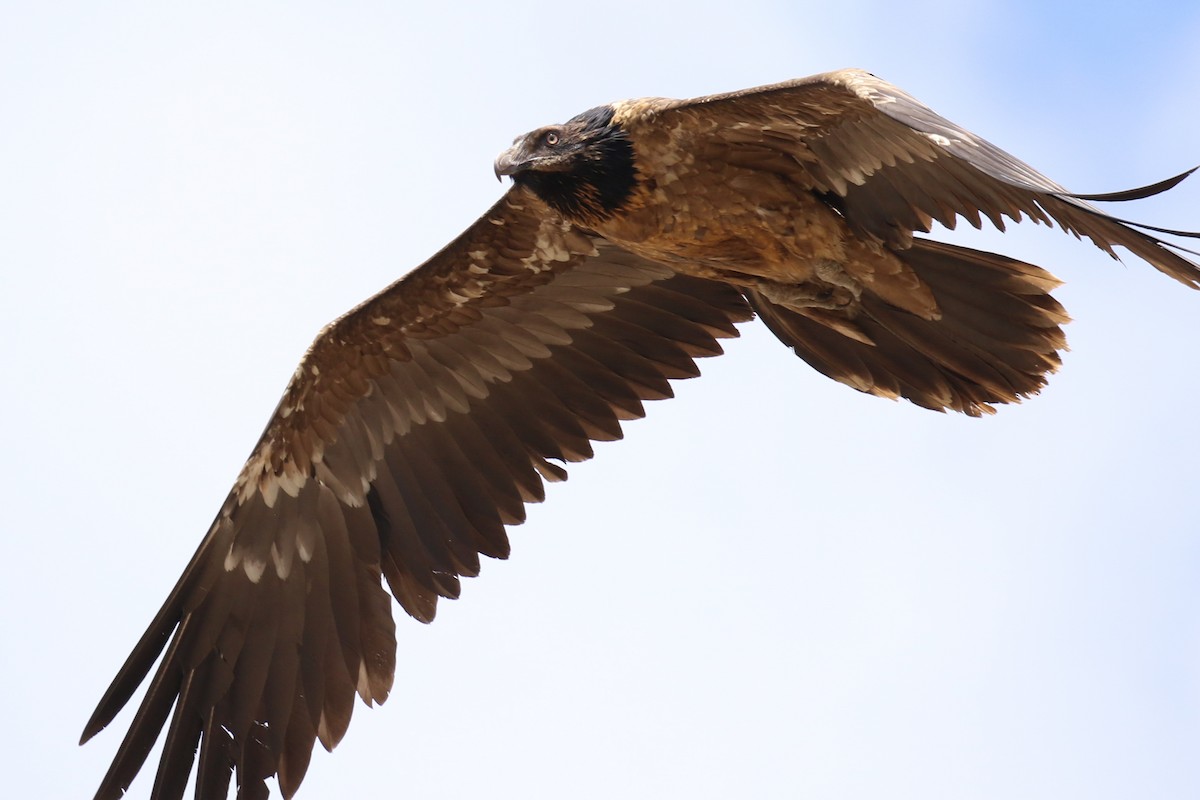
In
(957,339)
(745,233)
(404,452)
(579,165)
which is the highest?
(957,339)

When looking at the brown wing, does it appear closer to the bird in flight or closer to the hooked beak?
the bird in flight

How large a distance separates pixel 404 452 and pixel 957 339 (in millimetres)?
2597

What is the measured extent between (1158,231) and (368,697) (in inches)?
158

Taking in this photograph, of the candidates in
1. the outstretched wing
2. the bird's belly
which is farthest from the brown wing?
the outstretched wing

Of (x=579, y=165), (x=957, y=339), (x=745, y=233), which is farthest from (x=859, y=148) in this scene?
(x=579, y=165)

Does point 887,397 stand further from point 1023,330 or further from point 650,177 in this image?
point 650,177

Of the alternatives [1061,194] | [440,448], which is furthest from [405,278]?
[1061,194]

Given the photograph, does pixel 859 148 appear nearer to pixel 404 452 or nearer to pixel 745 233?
pixel 745 233

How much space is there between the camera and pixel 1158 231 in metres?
5.08

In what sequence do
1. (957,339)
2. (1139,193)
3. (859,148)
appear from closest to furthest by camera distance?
(1139,193), (859,148), (957,339)

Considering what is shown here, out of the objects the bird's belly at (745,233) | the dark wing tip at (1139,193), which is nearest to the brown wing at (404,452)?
the bird's belly at (745,233)

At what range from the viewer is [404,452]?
7.96 m

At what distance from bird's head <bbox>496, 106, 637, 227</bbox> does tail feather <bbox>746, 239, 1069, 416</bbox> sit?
1022mm

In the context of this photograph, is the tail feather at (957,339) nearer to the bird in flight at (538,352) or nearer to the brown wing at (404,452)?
the bird in flight at (538,352)
